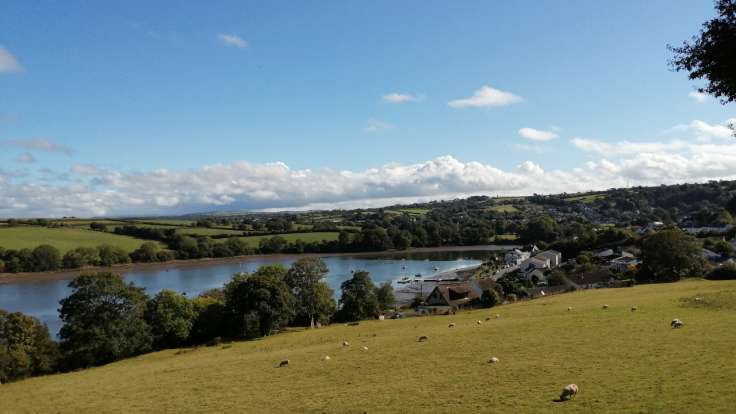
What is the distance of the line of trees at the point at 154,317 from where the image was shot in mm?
39125

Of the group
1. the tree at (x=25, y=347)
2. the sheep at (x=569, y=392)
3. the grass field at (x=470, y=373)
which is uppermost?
the sheep at (x=569, y=392)

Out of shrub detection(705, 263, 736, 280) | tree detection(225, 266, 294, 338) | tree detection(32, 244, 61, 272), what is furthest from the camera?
tree detection(32, 244, 61, 272)

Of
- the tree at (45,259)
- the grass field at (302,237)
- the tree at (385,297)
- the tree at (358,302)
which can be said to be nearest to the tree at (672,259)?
the tree at (385,297)

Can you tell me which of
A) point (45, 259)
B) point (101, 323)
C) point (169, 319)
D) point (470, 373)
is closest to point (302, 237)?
point (45, 259)

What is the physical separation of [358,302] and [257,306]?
1308 cm

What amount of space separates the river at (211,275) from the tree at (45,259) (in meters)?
10.8

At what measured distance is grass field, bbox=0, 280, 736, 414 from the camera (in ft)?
48.2

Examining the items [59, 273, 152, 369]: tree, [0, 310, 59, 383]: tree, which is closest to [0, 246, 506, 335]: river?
[59, 273, 152, 369]: tree

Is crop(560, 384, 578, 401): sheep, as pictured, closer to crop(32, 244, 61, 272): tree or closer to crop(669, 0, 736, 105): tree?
crop(669, 0, 736, 105): tree

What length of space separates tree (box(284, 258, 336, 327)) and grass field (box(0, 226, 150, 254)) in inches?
4480

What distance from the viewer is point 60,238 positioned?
151 meters

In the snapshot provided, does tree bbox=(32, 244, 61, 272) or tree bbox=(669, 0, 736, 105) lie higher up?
tree bbox=(669, 0, 736, 105)

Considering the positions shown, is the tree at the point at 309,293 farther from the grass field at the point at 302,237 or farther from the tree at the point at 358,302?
the grass field at the point at 302,237

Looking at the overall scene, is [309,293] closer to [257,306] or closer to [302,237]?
[257,306]
